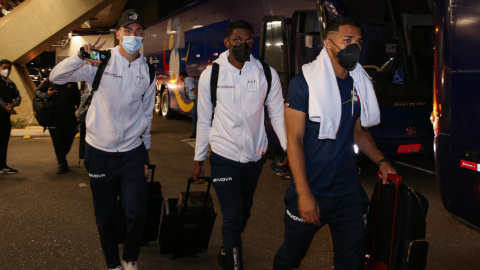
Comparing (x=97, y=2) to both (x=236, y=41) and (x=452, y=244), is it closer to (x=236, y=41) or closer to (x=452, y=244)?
(x=236, y=41)

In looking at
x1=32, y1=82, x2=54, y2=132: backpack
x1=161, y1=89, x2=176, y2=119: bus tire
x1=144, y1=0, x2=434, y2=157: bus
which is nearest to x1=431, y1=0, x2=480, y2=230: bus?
x1=144, y1=0, x2=434, y2=157: bus

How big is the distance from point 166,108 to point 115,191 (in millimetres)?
14547

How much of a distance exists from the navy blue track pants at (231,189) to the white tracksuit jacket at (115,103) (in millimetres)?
709

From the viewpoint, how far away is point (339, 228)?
270 centimetres

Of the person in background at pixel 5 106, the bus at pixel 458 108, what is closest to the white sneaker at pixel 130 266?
the bus at pixel 458 108

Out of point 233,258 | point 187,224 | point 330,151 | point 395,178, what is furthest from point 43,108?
point 395,178

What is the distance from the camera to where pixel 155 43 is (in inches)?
741

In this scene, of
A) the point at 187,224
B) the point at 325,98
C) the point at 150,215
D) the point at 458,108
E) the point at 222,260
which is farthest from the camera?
the point at 150,215

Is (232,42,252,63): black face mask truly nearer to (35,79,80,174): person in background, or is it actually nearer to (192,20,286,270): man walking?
(192,20,286,270): man walking

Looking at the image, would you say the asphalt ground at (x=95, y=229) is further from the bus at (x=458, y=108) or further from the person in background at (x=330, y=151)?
the person in background at (x=330, y=151)

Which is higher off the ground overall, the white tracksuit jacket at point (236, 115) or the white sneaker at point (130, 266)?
the white tracksuit jacket at point (236, 115)

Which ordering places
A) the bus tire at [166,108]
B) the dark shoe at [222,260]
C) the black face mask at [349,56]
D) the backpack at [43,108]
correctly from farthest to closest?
the bus tire at [166,108]
the backpack at [43,108]
the dark shoe at [222,260]
the black face mask at [349,56]

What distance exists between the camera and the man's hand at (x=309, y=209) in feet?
8.26

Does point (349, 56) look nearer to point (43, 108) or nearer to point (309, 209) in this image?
point (309, 209)
